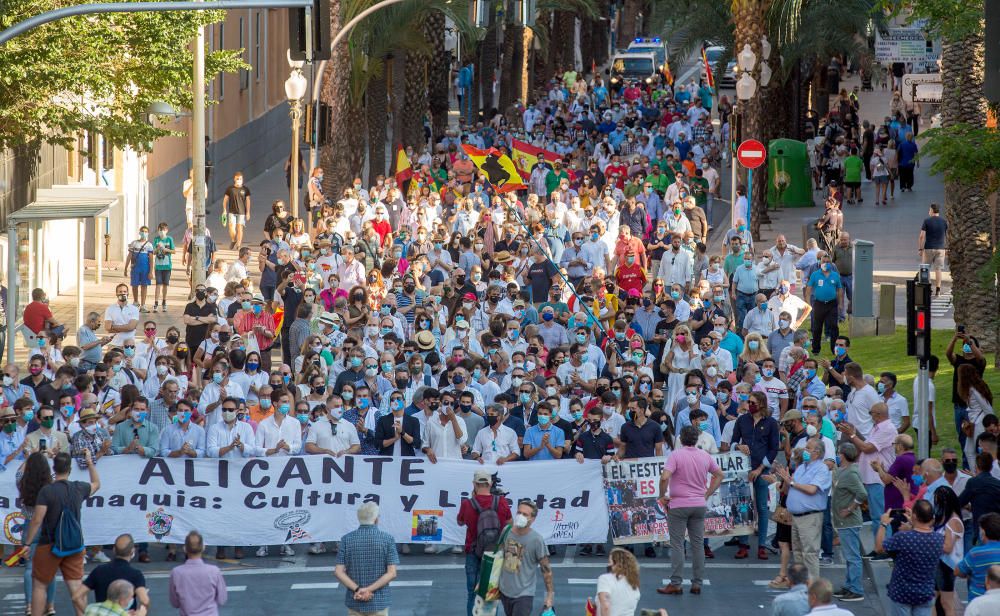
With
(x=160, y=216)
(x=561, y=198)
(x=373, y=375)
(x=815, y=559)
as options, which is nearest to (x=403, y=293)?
(x=373, y=375)

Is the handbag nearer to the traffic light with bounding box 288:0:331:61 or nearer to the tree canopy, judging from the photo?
the traffic light with bounding box 288:0:331:61

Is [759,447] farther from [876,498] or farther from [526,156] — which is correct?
[526,156]

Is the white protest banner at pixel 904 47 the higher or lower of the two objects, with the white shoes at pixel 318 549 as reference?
higher

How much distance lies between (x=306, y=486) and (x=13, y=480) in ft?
8.65

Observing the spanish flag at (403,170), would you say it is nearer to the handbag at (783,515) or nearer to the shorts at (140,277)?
the shorts at (140,277)

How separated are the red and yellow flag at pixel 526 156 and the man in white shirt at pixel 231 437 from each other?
18370 millimetres

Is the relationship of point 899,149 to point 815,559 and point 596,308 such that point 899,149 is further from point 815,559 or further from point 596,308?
point 815,559

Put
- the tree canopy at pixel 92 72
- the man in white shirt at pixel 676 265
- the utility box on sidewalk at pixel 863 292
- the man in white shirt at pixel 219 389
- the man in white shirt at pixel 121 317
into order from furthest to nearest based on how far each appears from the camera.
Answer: the utility box on sidewalk at pixel 863 292 → the man in white shirt at pixel 676 265 → the tree canopy at pixel 92 72 → the man in white shirt at pixel 121 317 → the man in white shirt at pixel 219 389

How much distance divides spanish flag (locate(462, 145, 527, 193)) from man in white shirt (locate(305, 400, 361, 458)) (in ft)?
52.2

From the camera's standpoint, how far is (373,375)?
62.2 ft

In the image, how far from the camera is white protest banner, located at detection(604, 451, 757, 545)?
16.4 meters

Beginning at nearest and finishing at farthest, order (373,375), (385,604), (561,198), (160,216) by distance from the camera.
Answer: (385,604) → (373,375) → (561,198) → (160,216)

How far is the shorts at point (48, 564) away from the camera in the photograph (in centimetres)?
1407

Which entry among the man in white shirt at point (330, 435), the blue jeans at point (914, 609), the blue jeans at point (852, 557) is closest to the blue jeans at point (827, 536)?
the blue jeans at point (852, 557)
